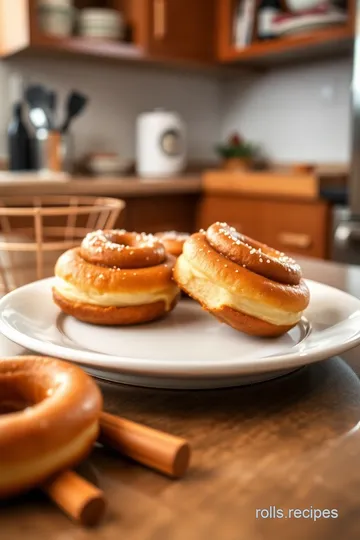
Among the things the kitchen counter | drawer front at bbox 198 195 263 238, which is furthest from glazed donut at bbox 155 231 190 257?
drawer front at bbox 198 195 263 238

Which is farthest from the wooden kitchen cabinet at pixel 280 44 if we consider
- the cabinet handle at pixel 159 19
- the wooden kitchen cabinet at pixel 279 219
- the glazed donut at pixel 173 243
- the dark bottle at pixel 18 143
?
the glazed donut at pixel 173 243

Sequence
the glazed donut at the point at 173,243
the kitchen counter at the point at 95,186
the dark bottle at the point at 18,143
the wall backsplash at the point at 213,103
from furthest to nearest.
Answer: the wall backsplash at the point at 213,103, the dark bottle at the point at 18,143, the kitchen counter at the point at 95,186, the glazed donut at the point at 173,243

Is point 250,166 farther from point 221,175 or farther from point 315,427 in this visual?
point 315,427

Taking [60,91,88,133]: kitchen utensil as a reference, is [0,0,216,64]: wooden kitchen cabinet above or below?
above

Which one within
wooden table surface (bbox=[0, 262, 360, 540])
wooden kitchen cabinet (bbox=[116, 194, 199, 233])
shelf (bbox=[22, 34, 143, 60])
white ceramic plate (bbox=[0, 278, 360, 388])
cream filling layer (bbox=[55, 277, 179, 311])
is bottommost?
wooden kitchen cabinet (bbox=[116, 194, 199, 233])

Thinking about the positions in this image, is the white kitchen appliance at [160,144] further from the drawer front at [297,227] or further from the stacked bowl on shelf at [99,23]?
the drawer front at [297,227]

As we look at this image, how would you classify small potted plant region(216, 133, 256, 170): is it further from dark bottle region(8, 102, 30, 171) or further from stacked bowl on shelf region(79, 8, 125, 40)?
dark bottle region(8, 102, 30, 171)
